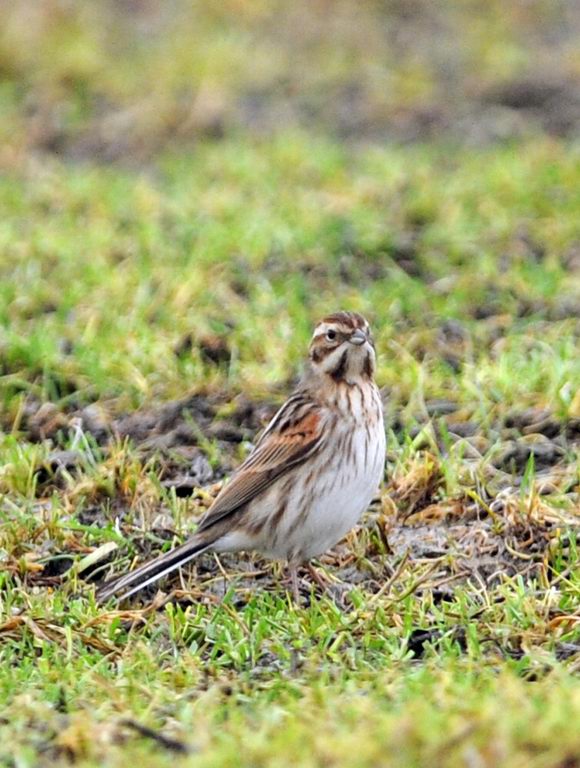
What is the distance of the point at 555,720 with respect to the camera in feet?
16.3

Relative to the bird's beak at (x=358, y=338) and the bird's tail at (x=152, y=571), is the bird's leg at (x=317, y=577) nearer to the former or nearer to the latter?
the bird's tail at (x=152, y=571)

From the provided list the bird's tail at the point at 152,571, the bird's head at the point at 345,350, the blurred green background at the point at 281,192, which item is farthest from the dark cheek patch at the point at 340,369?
the blurred green background at the point at 281,192

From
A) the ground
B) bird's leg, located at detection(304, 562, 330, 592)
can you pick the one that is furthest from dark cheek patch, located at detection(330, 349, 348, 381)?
bird's leg, located at detection(304, 562, 330, 592)

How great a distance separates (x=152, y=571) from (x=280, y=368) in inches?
86.0

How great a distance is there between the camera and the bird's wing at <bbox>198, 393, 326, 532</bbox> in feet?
23.2

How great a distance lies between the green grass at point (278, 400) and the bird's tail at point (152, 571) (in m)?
0.09

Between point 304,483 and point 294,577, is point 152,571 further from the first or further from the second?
point 304,483

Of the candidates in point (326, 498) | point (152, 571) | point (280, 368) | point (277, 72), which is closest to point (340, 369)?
point (326, 498)

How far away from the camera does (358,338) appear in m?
7.30

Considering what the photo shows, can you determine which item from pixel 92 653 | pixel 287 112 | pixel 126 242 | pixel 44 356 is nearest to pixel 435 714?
pixel 92 653

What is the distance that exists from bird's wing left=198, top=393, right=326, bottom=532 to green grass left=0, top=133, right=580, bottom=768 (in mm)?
325

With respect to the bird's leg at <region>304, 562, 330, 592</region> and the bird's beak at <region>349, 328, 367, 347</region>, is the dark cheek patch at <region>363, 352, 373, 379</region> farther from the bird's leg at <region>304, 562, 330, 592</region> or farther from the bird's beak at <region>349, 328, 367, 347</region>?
the bird's leg at <region>304, 562, 330, 592</region>

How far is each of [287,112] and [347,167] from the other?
5.41ft

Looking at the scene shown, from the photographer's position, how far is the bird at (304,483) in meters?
6.94
